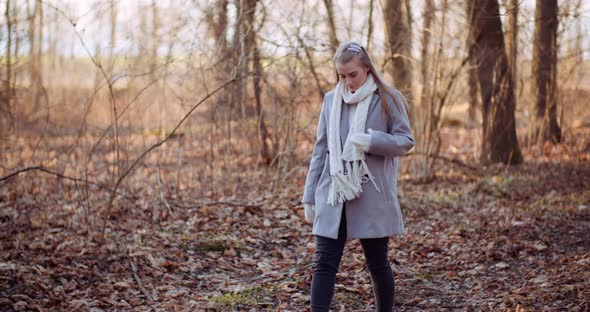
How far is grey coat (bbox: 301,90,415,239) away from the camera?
3.61 metres

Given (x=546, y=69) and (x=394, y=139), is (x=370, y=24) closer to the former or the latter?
(x=546, y=69)

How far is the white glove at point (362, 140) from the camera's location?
3596 millimetres

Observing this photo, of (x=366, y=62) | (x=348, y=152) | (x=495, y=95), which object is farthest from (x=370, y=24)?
(x=348, y=152)

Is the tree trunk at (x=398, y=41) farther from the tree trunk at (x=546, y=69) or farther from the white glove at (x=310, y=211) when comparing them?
the white glove at (x=310, y=211)

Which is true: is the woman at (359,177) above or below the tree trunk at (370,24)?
below

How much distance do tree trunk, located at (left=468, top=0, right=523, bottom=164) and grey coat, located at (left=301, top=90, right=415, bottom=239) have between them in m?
6.95

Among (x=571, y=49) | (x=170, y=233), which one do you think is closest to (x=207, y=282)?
(x=170, y=233)

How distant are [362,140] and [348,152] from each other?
0.14 meters

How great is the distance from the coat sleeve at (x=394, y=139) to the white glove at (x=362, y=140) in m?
0.02

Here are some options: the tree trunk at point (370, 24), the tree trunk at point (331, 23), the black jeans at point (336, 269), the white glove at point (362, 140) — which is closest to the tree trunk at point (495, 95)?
the tree trunk at point (370, 24)

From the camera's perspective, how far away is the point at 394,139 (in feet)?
11.9

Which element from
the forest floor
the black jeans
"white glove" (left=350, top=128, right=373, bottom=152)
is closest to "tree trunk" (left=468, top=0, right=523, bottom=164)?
the forest floor

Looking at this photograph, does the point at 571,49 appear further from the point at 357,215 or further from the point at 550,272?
the point at 357,215

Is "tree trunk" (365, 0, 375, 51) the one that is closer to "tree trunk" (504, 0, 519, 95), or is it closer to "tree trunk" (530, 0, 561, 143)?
"tree trunk" (504, 0, 519, 95)
